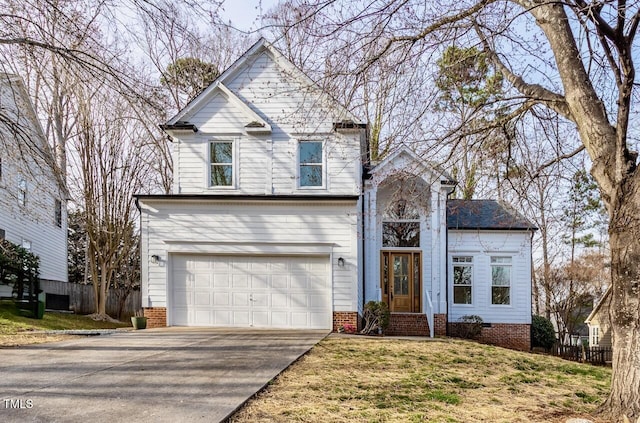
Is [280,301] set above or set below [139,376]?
above

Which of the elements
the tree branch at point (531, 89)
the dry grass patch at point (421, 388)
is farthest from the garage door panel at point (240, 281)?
the tree branch at point (531, 89)

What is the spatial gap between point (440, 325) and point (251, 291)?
20.9 ft

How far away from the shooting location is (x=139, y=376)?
6.98 metres

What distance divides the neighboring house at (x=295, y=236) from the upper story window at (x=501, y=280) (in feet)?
0.16

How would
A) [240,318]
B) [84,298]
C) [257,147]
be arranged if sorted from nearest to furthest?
[240,318] → [257,147] → [84,298]

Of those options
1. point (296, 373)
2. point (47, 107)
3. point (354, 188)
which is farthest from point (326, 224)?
point (47, 107)

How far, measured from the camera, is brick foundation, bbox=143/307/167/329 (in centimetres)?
1415

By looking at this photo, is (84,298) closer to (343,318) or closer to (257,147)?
(257,147)

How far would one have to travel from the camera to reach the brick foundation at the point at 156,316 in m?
14.1

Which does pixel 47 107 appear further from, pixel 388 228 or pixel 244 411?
pixel 244 411

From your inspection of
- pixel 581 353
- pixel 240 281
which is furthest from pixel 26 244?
pixel 581 353

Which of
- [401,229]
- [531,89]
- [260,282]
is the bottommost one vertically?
[260,282]

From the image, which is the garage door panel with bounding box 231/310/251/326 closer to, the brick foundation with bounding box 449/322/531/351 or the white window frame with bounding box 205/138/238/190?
the white window frame with bounding box 205/138/238/190

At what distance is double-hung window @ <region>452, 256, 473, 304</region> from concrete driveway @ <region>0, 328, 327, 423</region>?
26.5 ft
